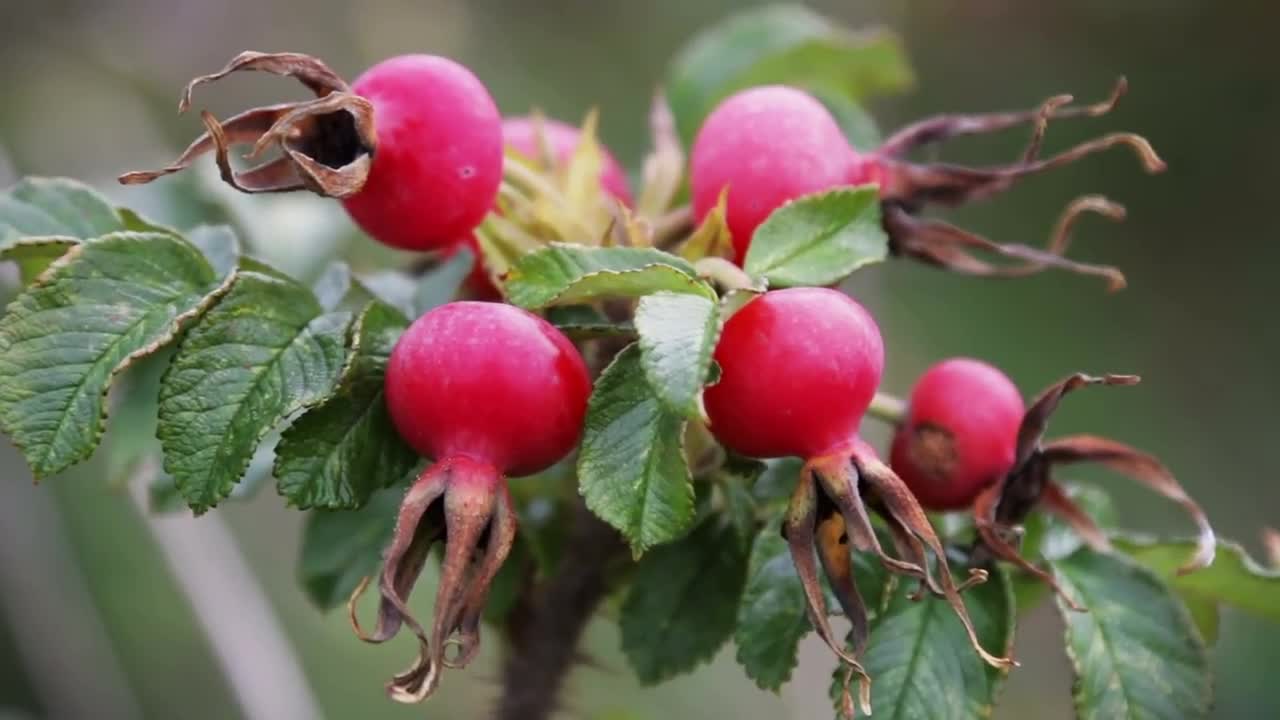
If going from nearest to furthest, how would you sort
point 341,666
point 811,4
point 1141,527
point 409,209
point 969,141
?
point 409,209, point 341,666, point 1141,527, point 811,4, point 969,141

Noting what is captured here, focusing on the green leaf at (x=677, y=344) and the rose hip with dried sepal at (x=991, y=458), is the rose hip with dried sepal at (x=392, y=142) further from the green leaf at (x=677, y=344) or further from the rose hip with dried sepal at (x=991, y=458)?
the rose hip with dried sepal at (x=991, y=458)

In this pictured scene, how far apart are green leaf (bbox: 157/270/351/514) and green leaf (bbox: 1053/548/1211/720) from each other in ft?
2.16

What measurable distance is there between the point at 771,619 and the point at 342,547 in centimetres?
55

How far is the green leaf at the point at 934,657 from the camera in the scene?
3.12 ft

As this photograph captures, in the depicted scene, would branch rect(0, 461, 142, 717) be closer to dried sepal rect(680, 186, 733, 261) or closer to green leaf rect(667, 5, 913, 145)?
green leaf rect(667, 5, 913, 145)

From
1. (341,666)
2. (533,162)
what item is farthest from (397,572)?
(341,666)

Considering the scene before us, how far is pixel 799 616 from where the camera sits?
1.00m

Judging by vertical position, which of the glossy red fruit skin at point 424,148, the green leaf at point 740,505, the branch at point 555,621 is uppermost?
the glossy red fruit skin at point 424,148

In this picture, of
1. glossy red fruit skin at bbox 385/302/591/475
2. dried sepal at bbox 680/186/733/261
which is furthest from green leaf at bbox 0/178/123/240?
dried sepal at bbox 680/186/733/261

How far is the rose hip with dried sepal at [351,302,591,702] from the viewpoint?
845 millimetres

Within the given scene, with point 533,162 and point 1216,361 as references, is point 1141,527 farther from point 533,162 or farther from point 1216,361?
point 533,162

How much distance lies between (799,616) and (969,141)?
530 cm

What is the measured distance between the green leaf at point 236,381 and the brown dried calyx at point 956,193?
0.53 meters

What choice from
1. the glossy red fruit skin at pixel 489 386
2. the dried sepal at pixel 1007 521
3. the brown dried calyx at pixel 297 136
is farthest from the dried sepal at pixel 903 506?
the brown dried calyx at pixel 297 136
